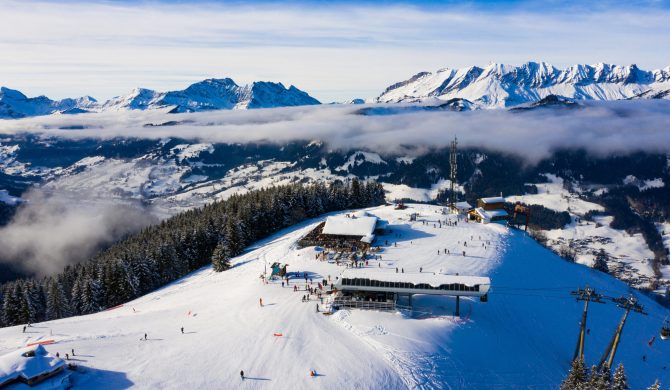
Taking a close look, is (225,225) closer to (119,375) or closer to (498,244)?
(498,244)

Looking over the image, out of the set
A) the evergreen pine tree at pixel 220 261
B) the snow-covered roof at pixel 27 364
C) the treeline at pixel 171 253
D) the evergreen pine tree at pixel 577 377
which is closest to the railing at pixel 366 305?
the evergreen pine tree at pixel 577 377

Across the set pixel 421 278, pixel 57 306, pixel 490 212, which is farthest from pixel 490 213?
pixel 57 306

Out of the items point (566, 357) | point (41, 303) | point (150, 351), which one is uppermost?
point (150, 351)

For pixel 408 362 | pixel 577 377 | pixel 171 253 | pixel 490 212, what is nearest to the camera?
pixel 577 377

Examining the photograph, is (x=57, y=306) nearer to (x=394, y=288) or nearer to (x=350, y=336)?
(x=350, y=336)

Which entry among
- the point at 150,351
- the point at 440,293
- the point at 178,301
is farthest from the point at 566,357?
the point at 178,301

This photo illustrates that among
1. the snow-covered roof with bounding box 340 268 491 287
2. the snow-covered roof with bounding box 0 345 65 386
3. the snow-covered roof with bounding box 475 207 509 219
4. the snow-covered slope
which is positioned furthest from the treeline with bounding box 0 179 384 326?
the snow-covered roof with bounding box 0 345 65 386

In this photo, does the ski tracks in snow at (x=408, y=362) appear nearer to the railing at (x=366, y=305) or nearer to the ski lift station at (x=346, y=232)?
the railing at (x=366, y=305)
